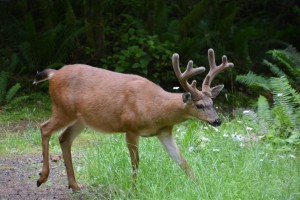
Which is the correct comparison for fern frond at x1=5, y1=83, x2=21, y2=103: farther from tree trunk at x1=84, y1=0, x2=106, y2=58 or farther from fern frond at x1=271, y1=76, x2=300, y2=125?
fern frond at x1=271, y1=76, x2=300, y2=125

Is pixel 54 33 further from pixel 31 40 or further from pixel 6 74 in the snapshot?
pixel 6 74

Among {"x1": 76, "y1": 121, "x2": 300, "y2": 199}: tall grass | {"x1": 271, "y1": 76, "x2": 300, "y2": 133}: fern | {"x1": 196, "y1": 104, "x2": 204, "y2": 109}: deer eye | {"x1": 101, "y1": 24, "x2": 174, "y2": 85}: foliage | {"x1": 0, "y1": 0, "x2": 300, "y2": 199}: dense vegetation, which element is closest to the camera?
{"x1": 76, "y1": 121, "x2": 300, "y2": 199}: tall grass

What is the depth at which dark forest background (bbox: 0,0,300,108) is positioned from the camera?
1337 centimetres

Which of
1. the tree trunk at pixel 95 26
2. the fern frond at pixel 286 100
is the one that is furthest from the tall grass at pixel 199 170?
the tree trunk at pixel 95 26

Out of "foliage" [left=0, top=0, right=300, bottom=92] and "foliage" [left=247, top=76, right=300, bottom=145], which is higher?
"foliage" [left=247, top=76, right=300, bottom=145]

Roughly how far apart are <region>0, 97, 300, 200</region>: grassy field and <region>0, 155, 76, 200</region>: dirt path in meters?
0.25

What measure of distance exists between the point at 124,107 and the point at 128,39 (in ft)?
23.0

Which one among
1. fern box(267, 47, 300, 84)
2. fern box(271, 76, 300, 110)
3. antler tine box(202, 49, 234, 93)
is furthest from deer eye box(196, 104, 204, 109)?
fern box(267, 47, 300, 84)

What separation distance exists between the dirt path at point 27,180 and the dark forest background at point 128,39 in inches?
147

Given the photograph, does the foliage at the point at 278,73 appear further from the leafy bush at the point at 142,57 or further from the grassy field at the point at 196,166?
the grassy field at the point at 196,166

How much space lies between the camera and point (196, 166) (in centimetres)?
701

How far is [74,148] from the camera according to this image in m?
9.26

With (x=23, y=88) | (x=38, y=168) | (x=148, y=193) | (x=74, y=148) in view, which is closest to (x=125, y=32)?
(x=23, y=88)

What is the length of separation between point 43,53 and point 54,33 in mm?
480
